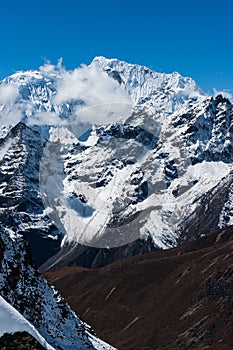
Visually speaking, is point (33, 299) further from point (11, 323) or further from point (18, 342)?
point (18, 342)

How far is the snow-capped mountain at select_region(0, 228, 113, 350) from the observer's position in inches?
1745

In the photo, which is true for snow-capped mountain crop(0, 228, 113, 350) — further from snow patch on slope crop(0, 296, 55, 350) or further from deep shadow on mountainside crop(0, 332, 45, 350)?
deep shadow on mountainside crop(0, 332, 45, 350)

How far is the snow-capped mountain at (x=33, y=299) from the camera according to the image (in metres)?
44.3

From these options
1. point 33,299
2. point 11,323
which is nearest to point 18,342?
point 11,323

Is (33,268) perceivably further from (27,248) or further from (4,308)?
(4,308)

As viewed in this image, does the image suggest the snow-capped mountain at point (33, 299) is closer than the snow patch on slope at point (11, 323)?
No

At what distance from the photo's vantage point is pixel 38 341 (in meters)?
30.3

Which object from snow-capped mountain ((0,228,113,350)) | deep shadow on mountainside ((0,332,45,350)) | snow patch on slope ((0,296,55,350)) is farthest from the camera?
snow-capped mountain ((0,228,113,350))

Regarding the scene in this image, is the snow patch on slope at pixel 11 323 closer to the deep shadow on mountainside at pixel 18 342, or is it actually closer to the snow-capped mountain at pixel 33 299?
the deep shadow on mountainside at pixel 18 342

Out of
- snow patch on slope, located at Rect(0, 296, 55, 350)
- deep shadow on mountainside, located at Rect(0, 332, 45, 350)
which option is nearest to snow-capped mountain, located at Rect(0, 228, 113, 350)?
snow patch on slope, located at Rect(0, 296, 55, 350)

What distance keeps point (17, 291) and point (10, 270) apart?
1548mm

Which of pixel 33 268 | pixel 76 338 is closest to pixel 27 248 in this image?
pixel 33 268

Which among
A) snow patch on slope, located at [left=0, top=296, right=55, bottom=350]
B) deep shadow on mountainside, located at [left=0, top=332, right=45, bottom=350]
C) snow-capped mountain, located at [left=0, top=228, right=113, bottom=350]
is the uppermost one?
snow-capped mountain, located at [left=0, top=228, right=113, bottom=350]

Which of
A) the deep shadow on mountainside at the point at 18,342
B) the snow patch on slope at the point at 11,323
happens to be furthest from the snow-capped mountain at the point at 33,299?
the deep shadow on mountainside at the point at 18,342
